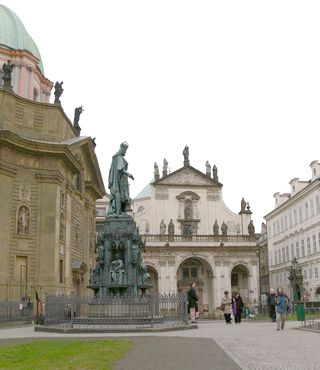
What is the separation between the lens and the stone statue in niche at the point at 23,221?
101ft

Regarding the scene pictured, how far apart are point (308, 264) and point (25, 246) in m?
35.8

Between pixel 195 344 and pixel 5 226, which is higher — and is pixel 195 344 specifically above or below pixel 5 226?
below

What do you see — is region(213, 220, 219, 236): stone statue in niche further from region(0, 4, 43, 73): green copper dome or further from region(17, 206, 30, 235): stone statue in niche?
region(17, 206, 30, 235): stone statue in niche

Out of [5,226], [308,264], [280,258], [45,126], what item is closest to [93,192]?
[45,126]

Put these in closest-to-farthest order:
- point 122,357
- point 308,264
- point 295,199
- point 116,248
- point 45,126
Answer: point 122,357 → point 116,248 → point 45,126 → point 308,264 → point 295,199

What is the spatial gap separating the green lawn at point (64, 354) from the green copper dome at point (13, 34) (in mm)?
37036

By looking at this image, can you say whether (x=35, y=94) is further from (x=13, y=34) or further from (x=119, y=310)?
(x=119, y=310)

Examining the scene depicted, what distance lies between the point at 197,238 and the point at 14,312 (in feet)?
118

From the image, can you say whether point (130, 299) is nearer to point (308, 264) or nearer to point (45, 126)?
point (45, 126)

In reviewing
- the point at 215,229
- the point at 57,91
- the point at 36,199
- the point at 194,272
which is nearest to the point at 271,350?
the point at 36,199

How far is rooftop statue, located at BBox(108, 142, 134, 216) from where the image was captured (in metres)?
20.5

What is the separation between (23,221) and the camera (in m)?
31.0

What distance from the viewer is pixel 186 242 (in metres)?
59.3

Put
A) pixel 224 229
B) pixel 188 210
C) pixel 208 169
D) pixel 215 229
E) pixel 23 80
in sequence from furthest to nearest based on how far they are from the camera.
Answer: pixel 208 169
pixel 188 210
pixel 224 229
pixel 215 229
pixel 23 80
